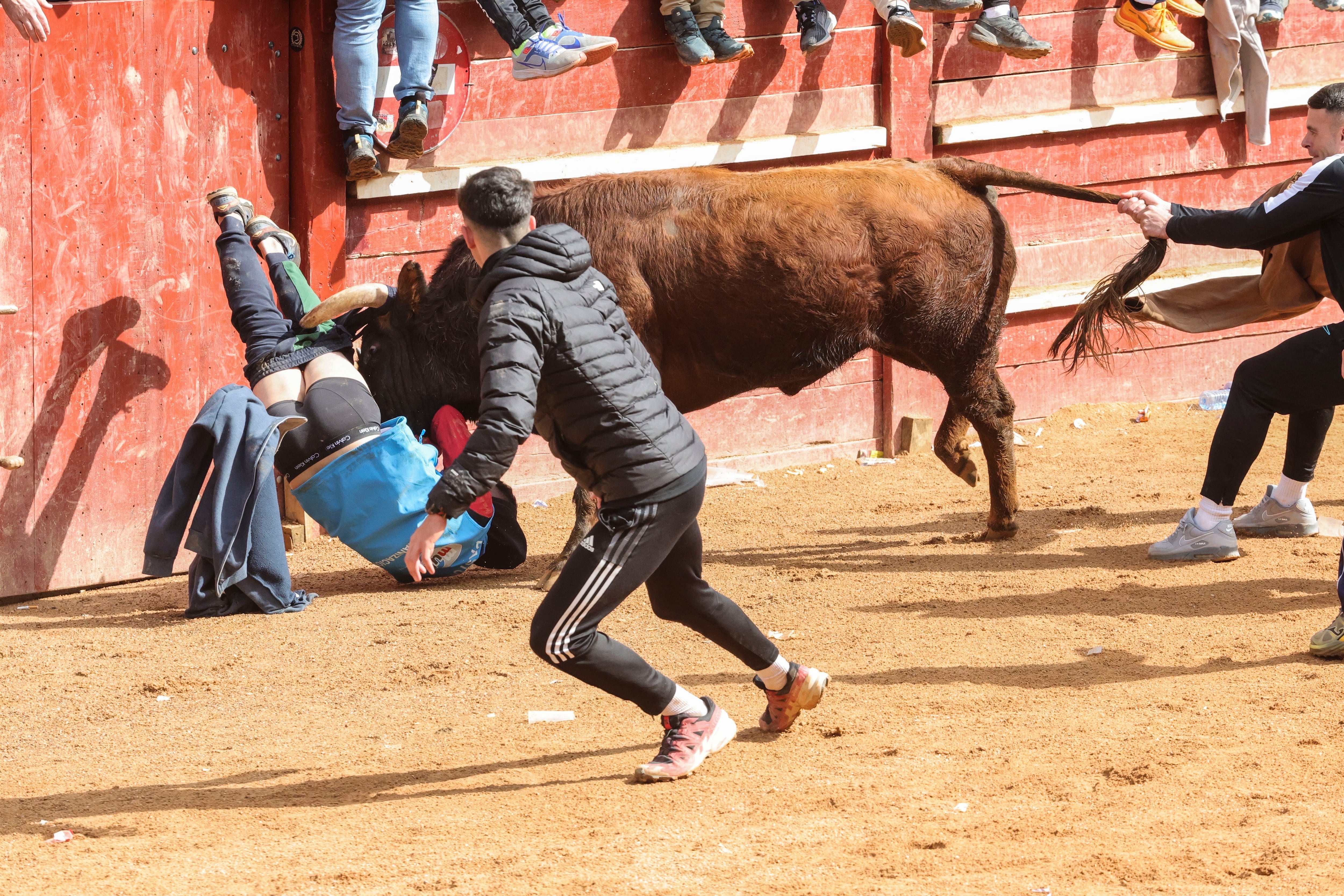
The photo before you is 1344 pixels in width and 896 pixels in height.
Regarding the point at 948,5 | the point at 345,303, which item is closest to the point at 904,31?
the point at 948,5

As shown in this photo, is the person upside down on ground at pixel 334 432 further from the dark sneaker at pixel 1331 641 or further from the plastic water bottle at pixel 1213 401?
the plastic water bottle at pixel 1213 401

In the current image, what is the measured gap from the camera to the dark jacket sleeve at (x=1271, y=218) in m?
5.79

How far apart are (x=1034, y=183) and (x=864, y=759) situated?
377 cm

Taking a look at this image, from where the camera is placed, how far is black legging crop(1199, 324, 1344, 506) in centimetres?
619

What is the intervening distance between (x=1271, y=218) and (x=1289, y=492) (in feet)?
5.31

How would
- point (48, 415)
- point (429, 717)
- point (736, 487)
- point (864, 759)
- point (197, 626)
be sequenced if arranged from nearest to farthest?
point (864, 759) → point (429, 717) → point (197, 626) → point (48, 415) → point (736, 487)

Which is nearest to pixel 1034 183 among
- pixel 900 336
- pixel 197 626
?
pixel 900 336

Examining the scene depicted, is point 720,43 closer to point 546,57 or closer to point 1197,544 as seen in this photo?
point 546,57

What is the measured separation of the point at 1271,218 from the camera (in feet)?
19.5

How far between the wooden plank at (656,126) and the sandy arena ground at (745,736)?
6.72 feet

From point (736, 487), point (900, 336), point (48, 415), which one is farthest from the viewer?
point (736, 487)

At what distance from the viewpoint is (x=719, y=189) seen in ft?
23.4

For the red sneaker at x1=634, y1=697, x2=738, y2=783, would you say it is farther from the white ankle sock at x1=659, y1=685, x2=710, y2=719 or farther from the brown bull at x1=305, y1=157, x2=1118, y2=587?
the brown bull at x1=305, y1=157, x2=1118, y2=587

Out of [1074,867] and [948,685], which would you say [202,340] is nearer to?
[948,685]
